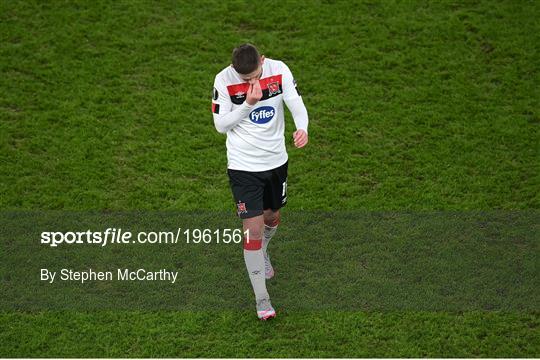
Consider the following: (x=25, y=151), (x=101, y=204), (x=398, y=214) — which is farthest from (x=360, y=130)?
(x=25, y=151)

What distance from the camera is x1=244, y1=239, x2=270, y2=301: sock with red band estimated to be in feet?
23.9

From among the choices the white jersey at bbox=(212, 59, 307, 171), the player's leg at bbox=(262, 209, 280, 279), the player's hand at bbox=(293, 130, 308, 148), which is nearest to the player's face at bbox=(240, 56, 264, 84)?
the white jersey at bbox=(212, 59, 307, 171)

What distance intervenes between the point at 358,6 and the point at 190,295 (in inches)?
218

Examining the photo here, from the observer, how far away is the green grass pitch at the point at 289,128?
7.35m

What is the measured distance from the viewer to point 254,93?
266 inches

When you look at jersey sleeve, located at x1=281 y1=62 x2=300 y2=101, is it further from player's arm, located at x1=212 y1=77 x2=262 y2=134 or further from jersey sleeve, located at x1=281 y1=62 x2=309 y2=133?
player's arm, located at x1=212 y1=77 x2=262 y2=134

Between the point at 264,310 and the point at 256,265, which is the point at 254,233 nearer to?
the point at 256,265

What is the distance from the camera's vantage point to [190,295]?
7824 millimetres

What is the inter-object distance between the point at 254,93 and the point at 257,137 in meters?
0.48

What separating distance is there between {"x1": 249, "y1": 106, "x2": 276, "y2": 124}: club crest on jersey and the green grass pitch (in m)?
1.65

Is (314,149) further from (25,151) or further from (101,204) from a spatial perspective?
(25,151)

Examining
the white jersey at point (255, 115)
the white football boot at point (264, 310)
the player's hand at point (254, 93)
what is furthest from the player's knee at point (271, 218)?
the player's hand at point (254, 93)

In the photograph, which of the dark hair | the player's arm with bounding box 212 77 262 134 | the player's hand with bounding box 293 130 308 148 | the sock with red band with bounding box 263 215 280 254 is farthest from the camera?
the sock with red band with bounding box 263 215 280 254

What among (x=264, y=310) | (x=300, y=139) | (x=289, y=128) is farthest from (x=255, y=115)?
(x=289, y=128)
